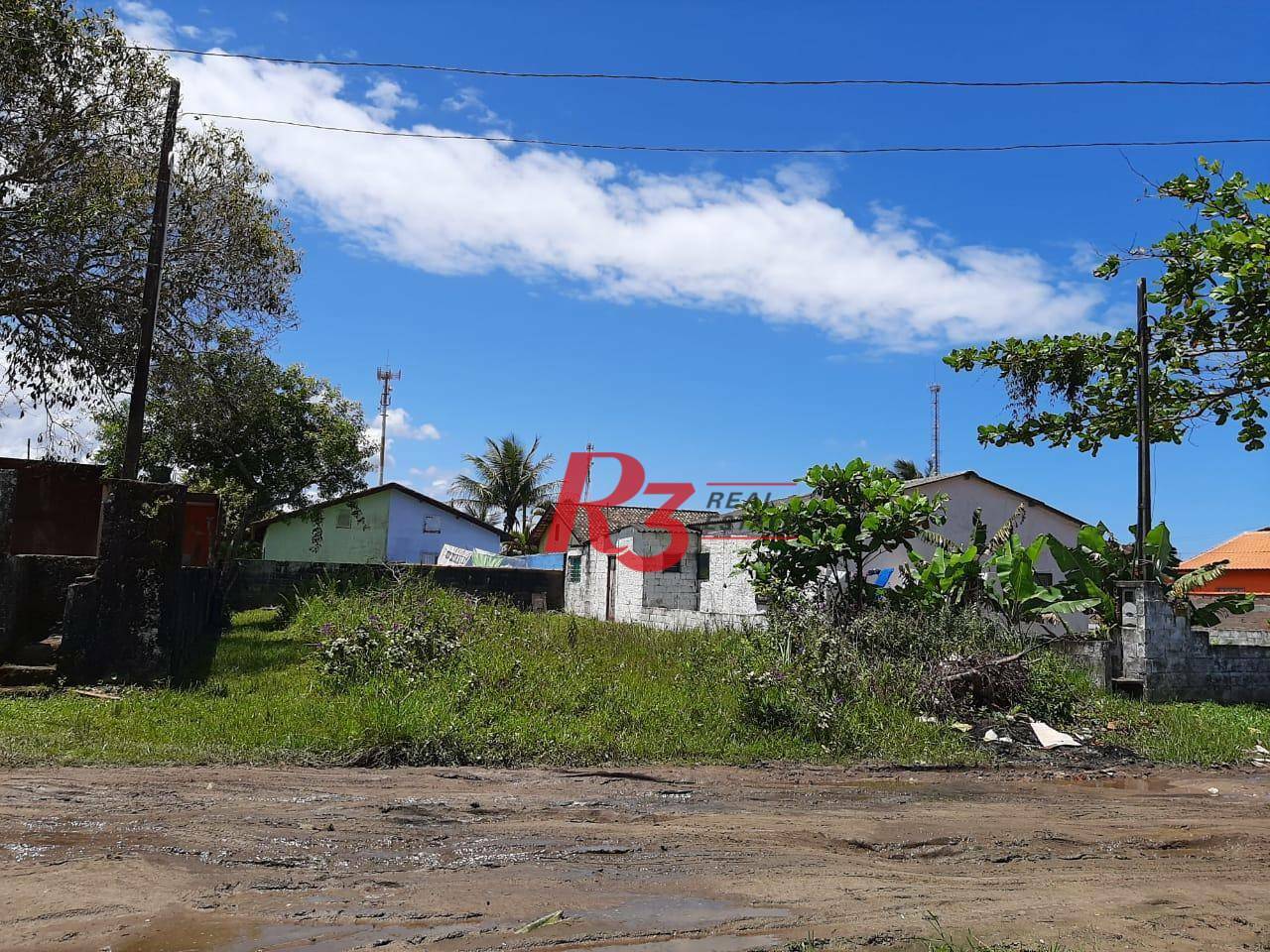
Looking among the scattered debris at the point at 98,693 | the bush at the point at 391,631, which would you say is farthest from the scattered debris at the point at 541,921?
the scattered debris at the point at 98,693

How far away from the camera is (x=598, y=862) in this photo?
5555 mm

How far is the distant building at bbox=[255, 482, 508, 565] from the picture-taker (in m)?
33.5

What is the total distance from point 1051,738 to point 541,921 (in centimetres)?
723

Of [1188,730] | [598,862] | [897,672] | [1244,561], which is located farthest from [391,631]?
[1244,561]

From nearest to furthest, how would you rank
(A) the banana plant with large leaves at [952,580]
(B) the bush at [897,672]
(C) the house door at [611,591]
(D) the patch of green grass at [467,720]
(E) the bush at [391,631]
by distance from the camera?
(D) the patch of green grass at [467,720] < (B) the bush at [897,672] < (E) the bush at [391,631] < (A) the banana plant with large leaves at [952,580] < (C) the house door at [611,591]

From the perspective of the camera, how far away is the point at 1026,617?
520 inches

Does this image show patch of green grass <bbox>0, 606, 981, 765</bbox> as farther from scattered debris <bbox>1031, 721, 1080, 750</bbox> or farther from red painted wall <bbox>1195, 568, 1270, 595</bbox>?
red painted wall <bbox>1195, 568, 1270, 595</bbox>

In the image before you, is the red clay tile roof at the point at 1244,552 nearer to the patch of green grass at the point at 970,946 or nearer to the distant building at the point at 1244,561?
the distant building at the point at 1244,561

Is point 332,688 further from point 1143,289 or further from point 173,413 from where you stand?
point 1143,289

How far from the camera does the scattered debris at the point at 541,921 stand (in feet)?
14.6

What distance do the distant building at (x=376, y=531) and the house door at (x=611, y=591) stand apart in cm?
1127

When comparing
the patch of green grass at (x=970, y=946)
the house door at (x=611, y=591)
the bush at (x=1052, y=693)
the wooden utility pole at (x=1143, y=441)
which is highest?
the wooden utility pole at (x=1143, y=441)

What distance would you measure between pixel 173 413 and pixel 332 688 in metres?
10.3

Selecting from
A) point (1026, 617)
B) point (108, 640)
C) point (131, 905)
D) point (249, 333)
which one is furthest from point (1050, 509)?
point (131, 905)
